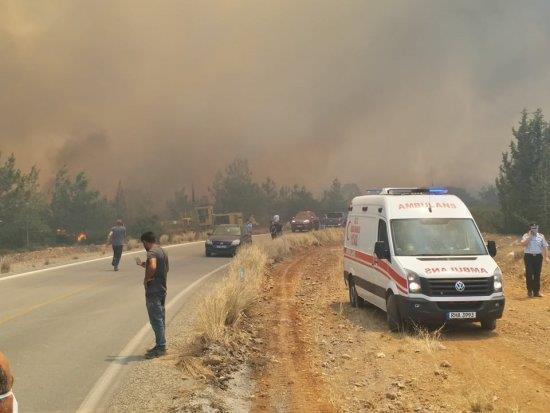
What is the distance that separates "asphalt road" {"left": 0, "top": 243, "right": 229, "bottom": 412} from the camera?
689 cm

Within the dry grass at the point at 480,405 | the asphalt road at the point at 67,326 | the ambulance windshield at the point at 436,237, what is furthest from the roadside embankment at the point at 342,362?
the ambulance windshield at the point at 436,237

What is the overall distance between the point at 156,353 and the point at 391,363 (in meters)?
3.40

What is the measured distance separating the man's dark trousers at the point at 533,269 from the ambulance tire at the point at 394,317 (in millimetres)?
5928

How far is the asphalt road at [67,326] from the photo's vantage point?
6.89 m

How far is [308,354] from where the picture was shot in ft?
29.6

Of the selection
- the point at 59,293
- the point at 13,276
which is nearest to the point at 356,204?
the point at 59,293

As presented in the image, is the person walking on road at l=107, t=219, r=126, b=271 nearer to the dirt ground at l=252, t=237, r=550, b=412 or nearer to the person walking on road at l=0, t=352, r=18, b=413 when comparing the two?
the dirt ground at l=252, t=237, r=550, b=412

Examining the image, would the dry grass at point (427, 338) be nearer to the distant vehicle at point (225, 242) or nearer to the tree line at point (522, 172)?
the distant vehicle at point (225, 242)

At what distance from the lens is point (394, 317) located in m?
10.3

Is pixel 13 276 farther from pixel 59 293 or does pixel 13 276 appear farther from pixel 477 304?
pixel 477 304

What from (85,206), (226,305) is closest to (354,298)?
(226,305)

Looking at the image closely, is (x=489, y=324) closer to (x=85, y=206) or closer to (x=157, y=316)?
(x=157, y=316)

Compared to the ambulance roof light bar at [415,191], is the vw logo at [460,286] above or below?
below

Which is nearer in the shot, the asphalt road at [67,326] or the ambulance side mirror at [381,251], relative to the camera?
the asphalt road at [67,326]
